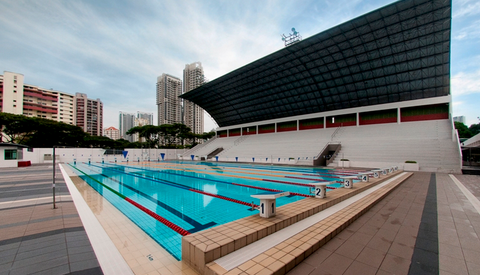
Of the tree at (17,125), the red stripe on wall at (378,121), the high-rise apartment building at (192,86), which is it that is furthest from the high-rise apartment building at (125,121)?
the red stripe on wall at (378,121)

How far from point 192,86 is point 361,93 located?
74985 mm

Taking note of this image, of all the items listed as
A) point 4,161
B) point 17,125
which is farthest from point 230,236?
point 17,125

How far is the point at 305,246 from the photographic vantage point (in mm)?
2826

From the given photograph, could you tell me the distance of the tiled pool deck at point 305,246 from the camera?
98.0 inches

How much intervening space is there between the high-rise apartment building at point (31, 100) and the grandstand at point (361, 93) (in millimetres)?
63940

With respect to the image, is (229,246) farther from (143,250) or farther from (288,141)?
(288,141)

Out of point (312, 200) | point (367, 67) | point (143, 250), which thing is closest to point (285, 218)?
point (312, 200)

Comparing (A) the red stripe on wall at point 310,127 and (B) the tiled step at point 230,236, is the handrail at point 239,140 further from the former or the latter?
(B) the tiled step at point 230,236

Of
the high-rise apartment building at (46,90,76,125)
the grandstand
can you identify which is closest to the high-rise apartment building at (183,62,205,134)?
the high-rise apartment building at (46,90,76,125)

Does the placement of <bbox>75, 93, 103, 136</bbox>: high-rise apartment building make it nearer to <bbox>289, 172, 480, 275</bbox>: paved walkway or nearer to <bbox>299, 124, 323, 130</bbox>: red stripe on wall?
<bbox>299, 124, 323, 130</bbox>: red stripe on wall

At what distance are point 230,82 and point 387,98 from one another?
2442 centimetres

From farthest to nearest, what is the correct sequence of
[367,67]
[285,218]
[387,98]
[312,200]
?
[387,98], [367,67], [312,200], [285,218]

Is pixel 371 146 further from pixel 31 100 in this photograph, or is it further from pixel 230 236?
pixel 31 100

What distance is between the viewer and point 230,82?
35.0 meters
